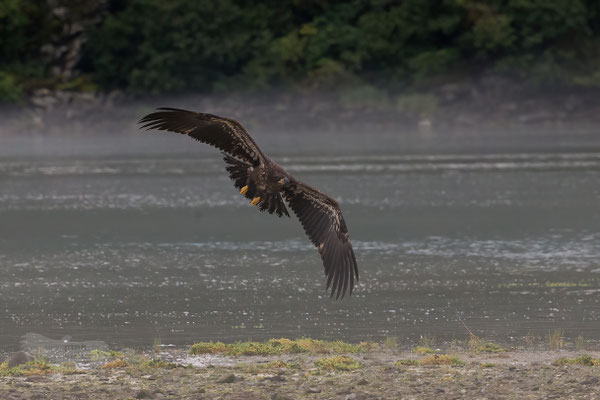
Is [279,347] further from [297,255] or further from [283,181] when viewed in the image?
[297,255]

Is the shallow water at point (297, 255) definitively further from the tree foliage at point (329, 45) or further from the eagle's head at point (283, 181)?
the tree foliage at point (329, 45)

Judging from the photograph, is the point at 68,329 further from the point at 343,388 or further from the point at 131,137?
the point at 131,137

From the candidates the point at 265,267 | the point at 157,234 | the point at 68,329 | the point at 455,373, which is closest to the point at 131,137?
the point at 157,234

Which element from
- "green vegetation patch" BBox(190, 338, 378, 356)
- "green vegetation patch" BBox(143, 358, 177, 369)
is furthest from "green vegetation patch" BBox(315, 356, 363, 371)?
"green vegetation patch" BBox(143, 358, 177, 369)

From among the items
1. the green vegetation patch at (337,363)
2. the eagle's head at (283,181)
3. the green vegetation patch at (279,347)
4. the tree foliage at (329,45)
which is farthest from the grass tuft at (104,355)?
the tree foliage at (329,45)

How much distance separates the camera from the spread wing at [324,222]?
36.7ft

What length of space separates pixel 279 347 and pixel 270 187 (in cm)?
155

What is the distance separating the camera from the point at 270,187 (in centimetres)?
1102

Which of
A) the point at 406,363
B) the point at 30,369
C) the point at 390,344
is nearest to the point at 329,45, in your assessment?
the point at 390,344

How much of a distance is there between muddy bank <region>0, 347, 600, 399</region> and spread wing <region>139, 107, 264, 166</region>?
5.88 feet

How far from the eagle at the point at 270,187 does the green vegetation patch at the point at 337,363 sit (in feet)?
2.73

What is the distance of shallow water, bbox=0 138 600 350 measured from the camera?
456 inches

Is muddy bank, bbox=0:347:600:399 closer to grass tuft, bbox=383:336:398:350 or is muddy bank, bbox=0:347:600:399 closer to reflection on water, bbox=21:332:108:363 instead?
grass tuft, bbox=383:336:398:350

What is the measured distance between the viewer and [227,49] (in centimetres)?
4219
